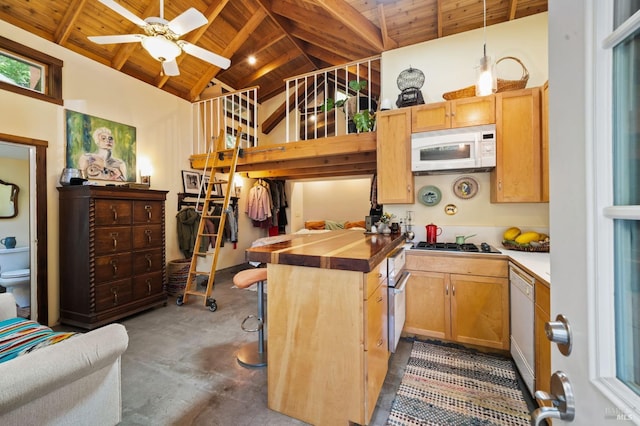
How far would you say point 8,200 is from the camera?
275cm

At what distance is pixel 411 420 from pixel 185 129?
201 inches

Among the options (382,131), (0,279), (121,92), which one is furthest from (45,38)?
(382,131)

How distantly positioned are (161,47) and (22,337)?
2306mm

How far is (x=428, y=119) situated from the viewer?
9.00 feet

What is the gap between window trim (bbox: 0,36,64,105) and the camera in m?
2.69

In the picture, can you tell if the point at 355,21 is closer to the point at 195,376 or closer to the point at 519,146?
the point at 519,146

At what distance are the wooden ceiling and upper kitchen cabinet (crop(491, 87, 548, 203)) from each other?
1154 millimetres

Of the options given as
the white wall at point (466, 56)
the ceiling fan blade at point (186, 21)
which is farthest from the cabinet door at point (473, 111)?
the ceiling fan blade at point (186, 21)

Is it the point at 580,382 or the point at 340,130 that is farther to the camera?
the point at 340,130

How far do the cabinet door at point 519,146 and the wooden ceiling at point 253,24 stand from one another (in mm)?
1156

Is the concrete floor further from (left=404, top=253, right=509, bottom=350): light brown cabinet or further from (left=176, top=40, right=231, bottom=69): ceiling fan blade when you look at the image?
(left=176, top=40, right=231, bottom=69): ceiling fan blade

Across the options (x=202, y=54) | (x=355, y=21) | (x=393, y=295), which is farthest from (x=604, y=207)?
(x=355, y=21)

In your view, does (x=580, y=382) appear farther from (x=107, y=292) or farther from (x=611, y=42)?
(x=107, y=292)

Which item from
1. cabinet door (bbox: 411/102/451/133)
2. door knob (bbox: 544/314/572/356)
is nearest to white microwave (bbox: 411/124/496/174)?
cabinet door (bbox: 411/102/451/133)
